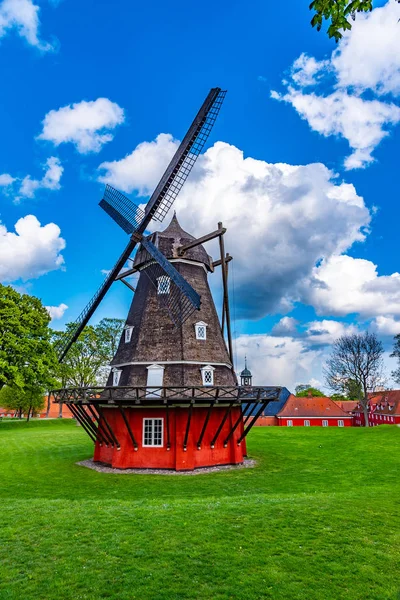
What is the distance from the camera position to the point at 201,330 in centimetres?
1969

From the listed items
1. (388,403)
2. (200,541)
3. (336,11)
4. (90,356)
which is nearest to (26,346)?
(90,356)

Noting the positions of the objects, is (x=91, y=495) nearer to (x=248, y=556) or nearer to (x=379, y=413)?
(x=248, y=556)

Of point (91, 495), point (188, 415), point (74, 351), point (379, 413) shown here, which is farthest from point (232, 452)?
point (379, 413)

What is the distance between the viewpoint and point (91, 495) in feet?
42.9

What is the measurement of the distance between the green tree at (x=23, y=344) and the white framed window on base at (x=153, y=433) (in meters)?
19.9

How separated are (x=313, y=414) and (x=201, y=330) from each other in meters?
39.1

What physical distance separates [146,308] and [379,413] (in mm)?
54765

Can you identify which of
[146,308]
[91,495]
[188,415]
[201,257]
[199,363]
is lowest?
[91,495]

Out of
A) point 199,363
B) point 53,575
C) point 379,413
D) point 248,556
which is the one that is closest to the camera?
point 53,575

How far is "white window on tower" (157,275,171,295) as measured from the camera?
19.4 m

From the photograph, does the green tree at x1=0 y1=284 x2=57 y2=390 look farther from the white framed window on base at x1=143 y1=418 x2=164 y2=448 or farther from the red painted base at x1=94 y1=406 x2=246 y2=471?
the white framed window on base at x1=143 y1=418 x2=164 y2=448

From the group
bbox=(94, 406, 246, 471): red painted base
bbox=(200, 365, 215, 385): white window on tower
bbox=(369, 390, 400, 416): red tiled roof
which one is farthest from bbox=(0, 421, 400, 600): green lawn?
bbox=(369, 390, 400, 416): red tiled roof

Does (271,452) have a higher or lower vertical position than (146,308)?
lower

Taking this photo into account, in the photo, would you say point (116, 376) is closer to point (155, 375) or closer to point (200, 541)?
point (155, 375)
